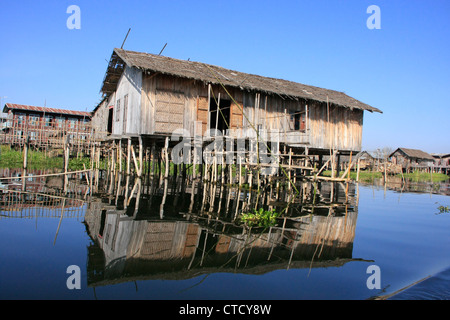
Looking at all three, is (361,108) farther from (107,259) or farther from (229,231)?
(107,259)

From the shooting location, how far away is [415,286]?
4.81 metres

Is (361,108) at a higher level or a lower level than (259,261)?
higher

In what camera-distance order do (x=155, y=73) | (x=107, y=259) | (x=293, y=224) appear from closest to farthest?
(x=107, y=259) < (x=293, y=224) < (x=155, y=73)

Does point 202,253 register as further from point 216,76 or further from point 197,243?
point 216,76

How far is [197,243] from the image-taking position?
21.9ft

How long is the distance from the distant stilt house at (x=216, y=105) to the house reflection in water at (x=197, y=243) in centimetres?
467

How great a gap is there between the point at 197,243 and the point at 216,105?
34.6 feet

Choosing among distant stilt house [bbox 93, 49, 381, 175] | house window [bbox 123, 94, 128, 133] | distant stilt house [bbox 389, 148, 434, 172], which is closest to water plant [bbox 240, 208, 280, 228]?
distant stilt house [bbox 93, 49, 381, 175]

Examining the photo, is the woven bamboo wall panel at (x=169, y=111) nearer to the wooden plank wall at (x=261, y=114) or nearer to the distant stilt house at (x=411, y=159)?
the wooden plank wall at (x=261, y=114)

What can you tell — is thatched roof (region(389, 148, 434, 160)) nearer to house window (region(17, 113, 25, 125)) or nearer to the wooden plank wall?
the wooden plank wall

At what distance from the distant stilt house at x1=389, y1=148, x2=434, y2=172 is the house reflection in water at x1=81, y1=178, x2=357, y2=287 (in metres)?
39.3

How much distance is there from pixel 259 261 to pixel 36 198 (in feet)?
27.1

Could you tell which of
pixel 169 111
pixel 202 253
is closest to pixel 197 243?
pixel 202 253
